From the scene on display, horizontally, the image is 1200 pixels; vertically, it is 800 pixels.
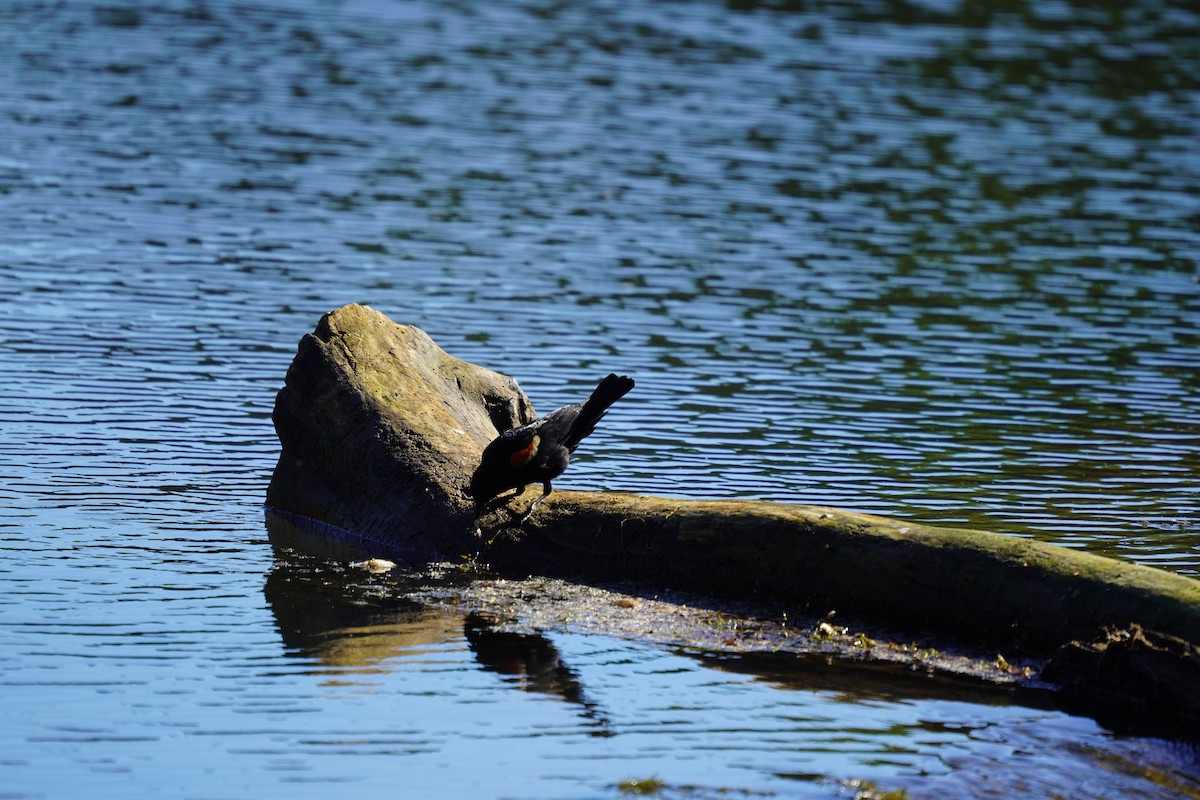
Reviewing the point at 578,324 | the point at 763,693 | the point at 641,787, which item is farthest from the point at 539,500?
the point at 578,324

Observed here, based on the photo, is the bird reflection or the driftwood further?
the driftwood

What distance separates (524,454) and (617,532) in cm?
84

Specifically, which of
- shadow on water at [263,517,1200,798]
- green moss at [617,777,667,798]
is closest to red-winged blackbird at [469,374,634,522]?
shadow on water at [263,517,1200,798]

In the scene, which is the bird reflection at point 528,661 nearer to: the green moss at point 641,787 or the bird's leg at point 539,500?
the green moss at point 641,787

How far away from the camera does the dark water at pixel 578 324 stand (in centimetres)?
861

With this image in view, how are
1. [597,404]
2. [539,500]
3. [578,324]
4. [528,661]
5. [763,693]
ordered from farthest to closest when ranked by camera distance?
[578,324]
[597,404]
[539,500]
[528,661]
[763,693]

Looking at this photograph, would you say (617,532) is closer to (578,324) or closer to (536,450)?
(536,450)

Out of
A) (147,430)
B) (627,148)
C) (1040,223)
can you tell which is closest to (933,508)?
(147,430)

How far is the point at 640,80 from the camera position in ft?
123

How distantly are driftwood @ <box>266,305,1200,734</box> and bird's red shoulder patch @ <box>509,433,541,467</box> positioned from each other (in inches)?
16.7

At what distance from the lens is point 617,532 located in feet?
36.3

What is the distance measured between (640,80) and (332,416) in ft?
86.2

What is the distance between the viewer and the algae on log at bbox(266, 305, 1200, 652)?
31.3ft

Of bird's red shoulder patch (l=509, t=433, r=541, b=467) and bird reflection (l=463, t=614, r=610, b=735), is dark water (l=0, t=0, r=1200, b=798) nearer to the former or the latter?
bird reflection (l=463, t=614, r=610, b=735)
